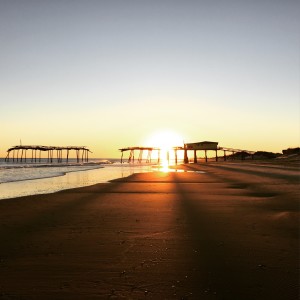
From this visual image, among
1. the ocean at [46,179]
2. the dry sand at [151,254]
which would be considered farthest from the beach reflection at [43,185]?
the dry sand at [151,254]

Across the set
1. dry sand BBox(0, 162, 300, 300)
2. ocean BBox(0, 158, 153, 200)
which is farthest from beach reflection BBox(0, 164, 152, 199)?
dry sand BBox(0, 162, 300, 300)

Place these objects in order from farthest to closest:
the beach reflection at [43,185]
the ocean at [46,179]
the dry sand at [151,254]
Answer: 1. the ocean at [46,179]
2. the beach reflection at [43,185]
3. the dry sand at [151,254]

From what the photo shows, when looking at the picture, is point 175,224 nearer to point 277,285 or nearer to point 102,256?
point 102,256

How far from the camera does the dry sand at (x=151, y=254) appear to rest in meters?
4.83

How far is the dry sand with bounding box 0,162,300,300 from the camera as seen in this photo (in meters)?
4.83

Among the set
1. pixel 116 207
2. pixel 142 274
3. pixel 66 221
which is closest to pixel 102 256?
pixel 142 274

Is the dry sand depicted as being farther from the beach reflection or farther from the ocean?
the ocean

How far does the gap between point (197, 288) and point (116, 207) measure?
8.64 m

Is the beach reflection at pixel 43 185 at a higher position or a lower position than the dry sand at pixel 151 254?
higher

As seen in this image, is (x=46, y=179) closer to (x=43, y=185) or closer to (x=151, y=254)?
(x=43, y=185)

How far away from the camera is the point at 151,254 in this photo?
6574 mm

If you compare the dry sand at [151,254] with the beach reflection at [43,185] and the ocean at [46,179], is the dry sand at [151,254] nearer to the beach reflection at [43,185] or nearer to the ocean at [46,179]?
the beach reflection at [43,185]

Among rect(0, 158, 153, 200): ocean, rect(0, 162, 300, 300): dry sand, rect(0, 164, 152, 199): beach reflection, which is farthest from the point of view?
rect(0, 158, 153, 200): ocean

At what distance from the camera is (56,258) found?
633cm
